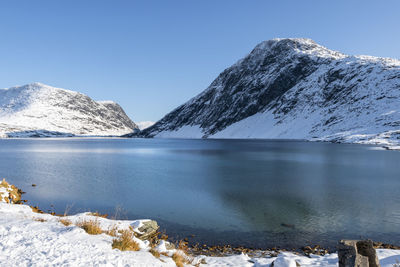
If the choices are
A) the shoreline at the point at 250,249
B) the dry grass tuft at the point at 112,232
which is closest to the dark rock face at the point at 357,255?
the shoreline at the point at 250,249

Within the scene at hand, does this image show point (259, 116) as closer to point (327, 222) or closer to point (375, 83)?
point (375, 83)

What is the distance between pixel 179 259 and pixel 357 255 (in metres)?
5.25

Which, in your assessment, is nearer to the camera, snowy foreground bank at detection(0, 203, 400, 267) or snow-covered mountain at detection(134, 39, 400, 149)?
snowy foreground bank at detection(0, 203, 400, 267)

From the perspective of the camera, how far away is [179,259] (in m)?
Result: 8.87

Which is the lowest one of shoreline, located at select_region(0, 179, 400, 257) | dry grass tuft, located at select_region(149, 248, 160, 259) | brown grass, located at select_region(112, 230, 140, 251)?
shoreline, located at select_region(0, 179, 400, 257)

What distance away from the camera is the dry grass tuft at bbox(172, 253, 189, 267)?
860 centimetres

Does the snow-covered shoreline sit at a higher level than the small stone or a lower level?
higher

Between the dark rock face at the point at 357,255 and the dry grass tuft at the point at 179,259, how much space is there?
4687 mm

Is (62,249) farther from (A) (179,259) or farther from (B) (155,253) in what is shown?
(A) (179,259)

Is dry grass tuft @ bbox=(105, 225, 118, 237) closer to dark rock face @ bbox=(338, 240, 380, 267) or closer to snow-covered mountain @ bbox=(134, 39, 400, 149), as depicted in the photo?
dark rock face @ bbox=(338, 240, 380, 267)

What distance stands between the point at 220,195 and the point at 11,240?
59.7 ft

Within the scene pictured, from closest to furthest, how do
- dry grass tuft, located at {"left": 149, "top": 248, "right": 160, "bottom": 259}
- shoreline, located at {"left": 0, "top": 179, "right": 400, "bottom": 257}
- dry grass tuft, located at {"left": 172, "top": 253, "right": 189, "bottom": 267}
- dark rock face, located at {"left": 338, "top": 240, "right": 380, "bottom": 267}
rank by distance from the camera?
A: dark rock face, located at {"left": 338, "top": 240, "right": 380, "bottom": 267} → dry grass tuft, located at {"left": 149, "top": 248, "right": 160, "bottom": 259} → dry grass tuft, located at {"left": 172, "top": 253, "right": 189, "bottom": 267} → shoreline, located at {"left": 0, "top": 179, "right": 400, "bottom": 257}

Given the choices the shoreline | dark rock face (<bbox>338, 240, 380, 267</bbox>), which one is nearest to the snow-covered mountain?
the shoreline

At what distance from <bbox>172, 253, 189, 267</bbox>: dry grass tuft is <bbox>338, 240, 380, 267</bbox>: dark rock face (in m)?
4.69
